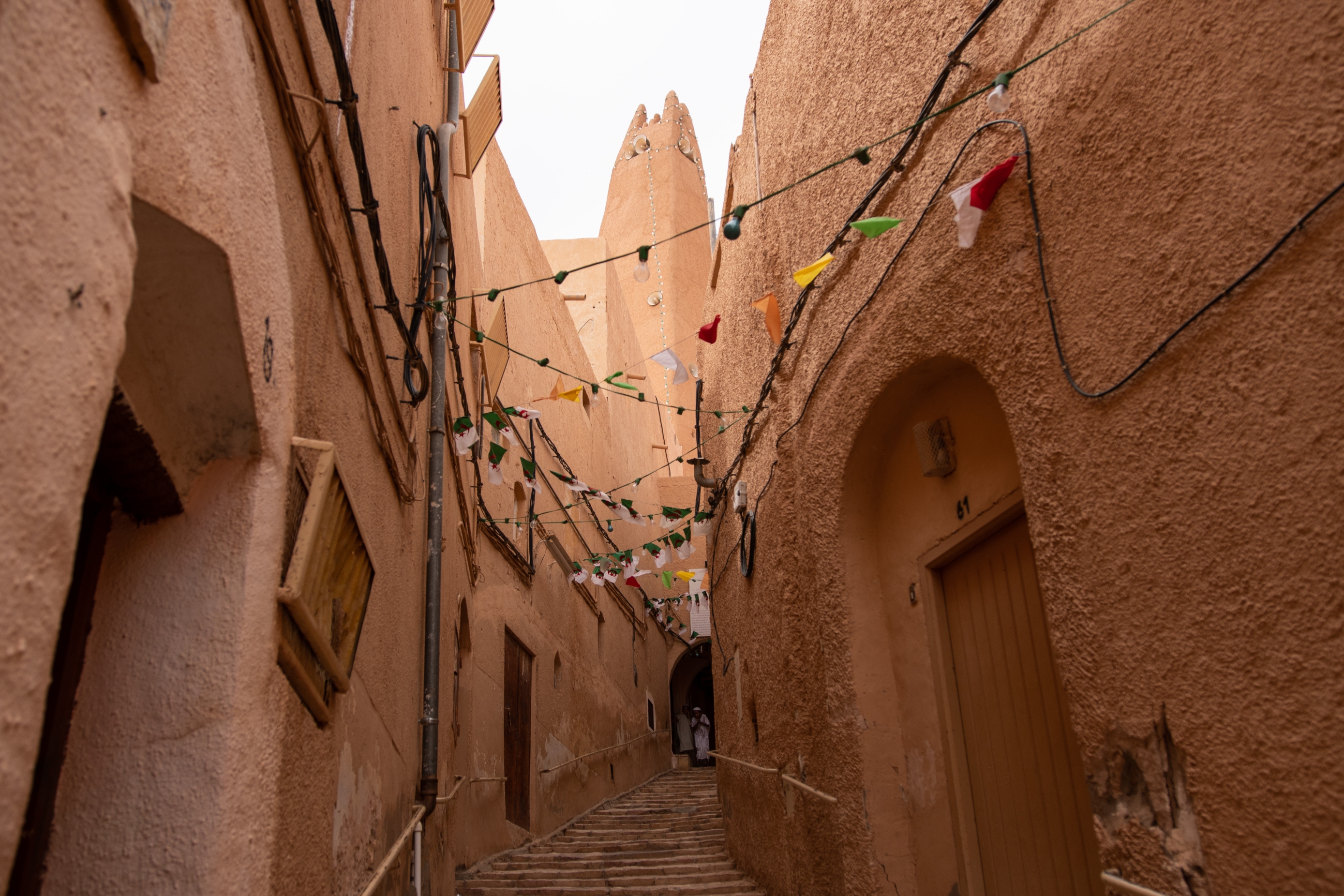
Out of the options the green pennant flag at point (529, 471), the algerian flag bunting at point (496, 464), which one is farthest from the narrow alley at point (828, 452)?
the green pennant flag at point (529, 471)

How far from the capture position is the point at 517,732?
30.5 ft

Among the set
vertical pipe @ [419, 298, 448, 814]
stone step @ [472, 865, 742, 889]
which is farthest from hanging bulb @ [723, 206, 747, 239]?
stone step @ [472, 865, 742, 889]

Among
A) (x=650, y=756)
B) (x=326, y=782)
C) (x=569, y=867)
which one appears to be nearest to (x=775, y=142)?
(x=326, y=782)

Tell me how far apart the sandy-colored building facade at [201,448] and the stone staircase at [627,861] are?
1761 millimetres

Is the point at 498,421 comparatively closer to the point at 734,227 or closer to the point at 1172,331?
the point at 734,227

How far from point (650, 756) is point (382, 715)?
47.1 feet

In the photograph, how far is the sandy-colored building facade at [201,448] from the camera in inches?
48.5

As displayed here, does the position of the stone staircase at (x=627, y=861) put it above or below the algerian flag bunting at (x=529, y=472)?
below

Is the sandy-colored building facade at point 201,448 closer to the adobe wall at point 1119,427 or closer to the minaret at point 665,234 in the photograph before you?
the adobe wall at point 1119,427

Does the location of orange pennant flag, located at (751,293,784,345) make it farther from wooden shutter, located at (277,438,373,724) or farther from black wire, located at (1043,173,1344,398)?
wooden shutter, located at (277,438,373,724)

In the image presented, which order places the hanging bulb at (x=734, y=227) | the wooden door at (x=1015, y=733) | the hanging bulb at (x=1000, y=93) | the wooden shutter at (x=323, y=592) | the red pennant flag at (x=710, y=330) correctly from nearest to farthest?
the wooden shutter at (x=323, y=592) < the hanging bulb at (x=1000, y=93) < the wooden door at (x=1015, y=733) < the hanging bulb at (x=734, y=227) < the red pennant flag at (x=710, y=330)

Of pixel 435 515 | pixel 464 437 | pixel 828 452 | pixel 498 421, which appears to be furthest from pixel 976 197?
pixel 498 421

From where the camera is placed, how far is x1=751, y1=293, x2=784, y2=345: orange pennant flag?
593cm

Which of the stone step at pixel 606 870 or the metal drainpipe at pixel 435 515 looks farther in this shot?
the stone step at pixel 606 870
